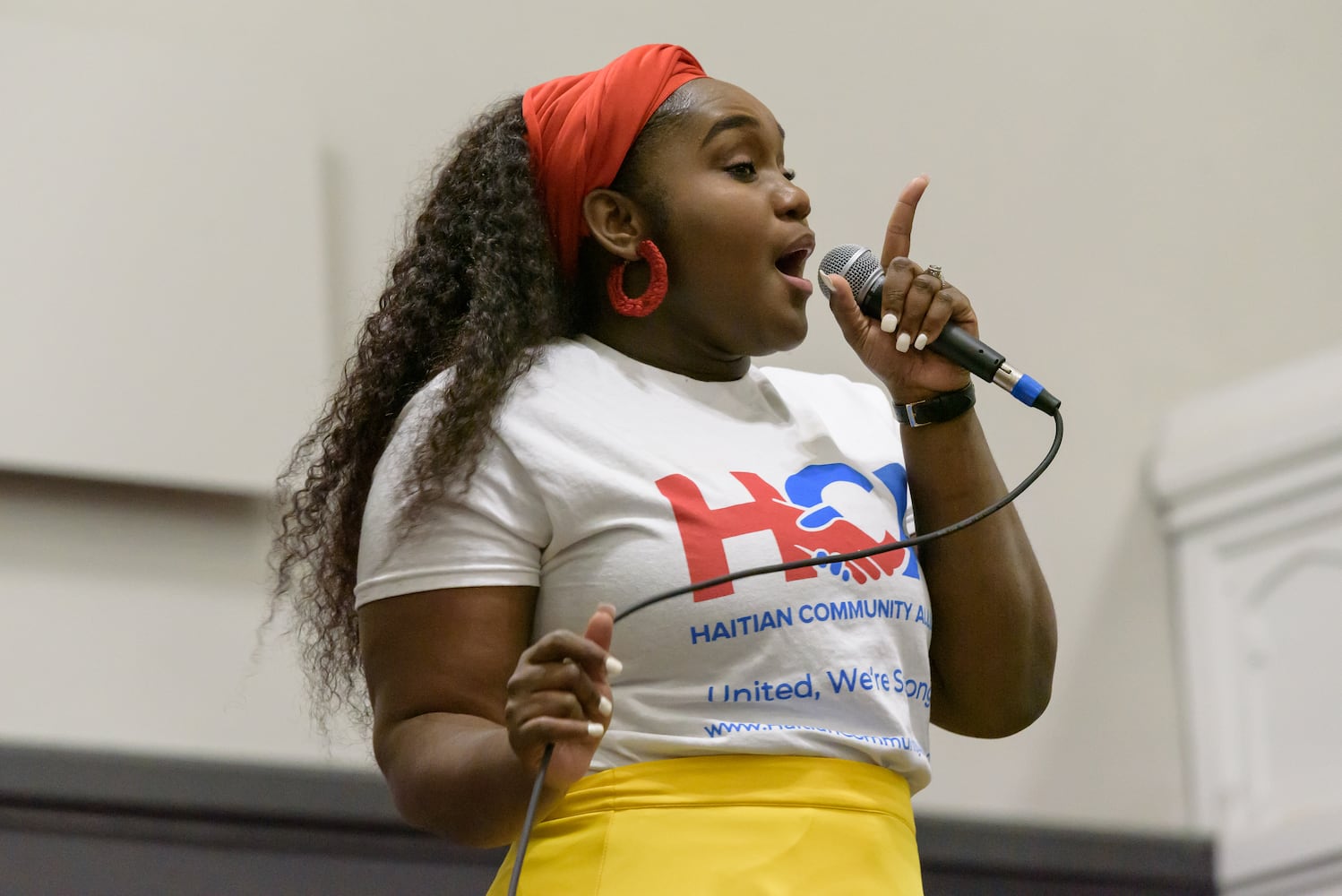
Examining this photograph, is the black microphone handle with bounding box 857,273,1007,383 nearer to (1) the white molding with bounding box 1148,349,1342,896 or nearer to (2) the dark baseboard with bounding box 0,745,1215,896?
(2) the dark baseboard with bounding box 0,745,1215,896

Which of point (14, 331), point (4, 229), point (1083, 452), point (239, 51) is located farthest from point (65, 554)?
point (1083, 452)

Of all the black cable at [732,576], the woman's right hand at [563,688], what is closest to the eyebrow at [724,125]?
the black cable at [732,576]

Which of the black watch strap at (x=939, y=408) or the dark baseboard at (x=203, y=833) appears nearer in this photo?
the black watch strap at (x=939, y=408)

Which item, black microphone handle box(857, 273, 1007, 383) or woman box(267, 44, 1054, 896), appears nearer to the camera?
woman box(267, 44, 1054, 896)

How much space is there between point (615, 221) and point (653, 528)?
32 cm

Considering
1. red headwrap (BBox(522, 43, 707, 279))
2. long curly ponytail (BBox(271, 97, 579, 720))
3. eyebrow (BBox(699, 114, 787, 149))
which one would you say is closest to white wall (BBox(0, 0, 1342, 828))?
long curly ponytail (BBox(271, 97, 579, 720))

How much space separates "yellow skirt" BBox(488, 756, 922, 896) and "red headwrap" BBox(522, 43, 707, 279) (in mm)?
463

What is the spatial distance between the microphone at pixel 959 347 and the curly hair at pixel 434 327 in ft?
0.52

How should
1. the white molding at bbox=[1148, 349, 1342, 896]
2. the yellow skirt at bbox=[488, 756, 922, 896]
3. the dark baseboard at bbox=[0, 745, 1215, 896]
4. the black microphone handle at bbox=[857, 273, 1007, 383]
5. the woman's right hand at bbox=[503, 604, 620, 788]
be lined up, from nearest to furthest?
the woman's right hand at bbox=[503, 604, 620, 788], the yellow skirt at bbox=[488, 756, 922, 896], the black microphone handle at bbox=[857, 273, 1007, 383], the dark baseboard at bbox=[0, 745, 1215, 896], the white molding at bbox=[1148, 349, 1342, 896]

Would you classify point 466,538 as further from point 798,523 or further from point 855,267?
point 855,267

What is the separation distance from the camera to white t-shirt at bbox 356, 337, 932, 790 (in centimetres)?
104

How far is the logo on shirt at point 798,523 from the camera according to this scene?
1.05m

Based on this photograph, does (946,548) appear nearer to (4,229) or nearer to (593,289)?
(593,289)

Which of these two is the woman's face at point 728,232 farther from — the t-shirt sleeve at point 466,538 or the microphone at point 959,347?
the t-shirt sleeve at point 466,538
